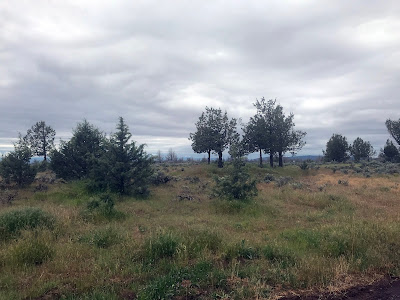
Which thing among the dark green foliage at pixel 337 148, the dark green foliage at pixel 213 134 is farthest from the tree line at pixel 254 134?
the dark green foliage at pixel 337 148

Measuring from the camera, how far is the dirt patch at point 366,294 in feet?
16.8

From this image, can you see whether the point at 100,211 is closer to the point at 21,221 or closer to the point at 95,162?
the point at 21,221

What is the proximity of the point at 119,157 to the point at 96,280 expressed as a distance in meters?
11.2

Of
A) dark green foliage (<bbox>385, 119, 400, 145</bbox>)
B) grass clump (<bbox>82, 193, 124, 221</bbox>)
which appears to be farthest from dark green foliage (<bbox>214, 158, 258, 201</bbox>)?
dark green foliage (<bbox>385, 119, 400, 145</bbox>)

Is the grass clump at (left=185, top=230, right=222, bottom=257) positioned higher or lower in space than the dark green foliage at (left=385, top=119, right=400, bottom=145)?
lower

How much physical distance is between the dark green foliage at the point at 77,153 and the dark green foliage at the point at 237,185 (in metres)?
8.34

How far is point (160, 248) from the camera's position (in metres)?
6.59

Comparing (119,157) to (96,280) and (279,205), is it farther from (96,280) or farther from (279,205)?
(96,280)

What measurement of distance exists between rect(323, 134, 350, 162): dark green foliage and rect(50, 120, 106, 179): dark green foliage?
44.8 m

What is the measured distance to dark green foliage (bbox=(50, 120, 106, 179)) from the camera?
1870 cm

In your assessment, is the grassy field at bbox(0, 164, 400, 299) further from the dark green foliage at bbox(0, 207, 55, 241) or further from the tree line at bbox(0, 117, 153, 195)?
the tree line at bbox(0, 117, 153, 195)

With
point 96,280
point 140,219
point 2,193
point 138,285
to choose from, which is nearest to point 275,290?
point 138,285

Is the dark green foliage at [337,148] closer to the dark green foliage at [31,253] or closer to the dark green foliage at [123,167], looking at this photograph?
the dark green foliage at [123,167]

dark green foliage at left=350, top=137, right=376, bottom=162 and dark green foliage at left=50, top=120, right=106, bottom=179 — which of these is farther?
dark green foliage at left=350, top=137, right=376, bottom=162
